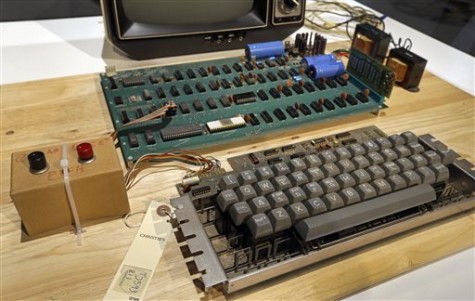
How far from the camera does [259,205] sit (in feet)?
1.84

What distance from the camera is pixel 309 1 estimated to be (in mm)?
1495

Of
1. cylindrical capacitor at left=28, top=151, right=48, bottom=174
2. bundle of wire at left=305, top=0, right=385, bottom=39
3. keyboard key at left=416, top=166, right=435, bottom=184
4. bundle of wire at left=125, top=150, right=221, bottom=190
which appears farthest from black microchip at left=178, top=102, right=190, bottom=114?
bundle of wire at left=305, top=0, right=385, bottom=39

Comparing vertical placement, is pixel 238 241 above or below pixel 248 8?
below

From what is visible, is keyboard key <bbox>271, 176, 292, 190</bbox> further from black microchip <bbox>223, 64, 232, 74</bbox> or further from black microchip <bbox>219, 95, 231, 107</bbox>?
black microchip <bbox>223, 64, 232, 74</bbox>

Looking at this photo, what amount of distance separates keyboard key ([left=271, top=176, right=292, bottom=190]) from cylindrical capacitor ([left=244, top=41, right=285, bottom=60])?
47cm

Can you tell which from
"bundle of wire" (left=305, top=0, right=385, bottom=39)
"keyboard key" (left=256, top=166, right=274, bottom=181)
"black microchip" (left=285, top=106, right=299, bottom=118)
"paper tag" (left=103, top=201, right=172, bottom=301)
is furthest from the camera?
"bundle of wire" (left=305, top=0, right=385, bottom=39)

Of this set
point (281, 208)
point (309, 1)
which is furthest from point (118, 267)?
point (309, 1)

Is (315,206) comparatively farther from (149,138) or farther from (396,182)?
(149,138)

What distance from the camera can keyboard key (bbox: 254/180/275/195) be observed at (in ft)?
1.94

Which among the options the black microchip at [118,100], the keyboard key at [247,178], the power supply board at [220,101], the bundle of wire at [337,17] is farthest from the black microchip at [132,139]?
the bundle of wire at [337,17]

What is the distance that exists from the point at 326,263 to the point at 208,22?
0.68 m

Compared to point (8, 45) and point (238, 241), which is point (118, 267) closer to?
point (238, 241)

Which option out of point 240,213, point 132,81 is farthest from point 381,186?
point 132,81

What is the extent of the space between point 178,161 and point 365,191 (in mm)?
328
